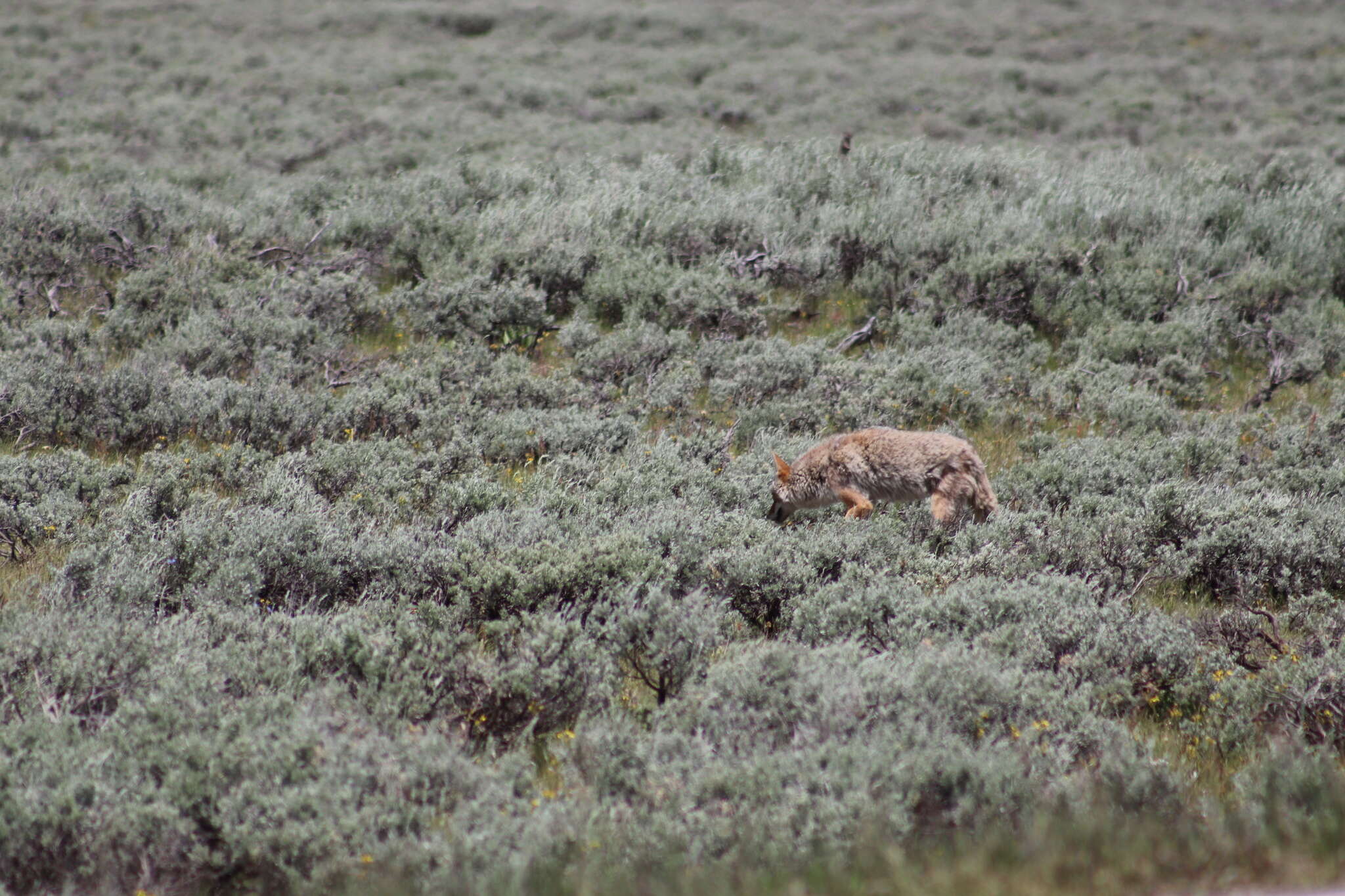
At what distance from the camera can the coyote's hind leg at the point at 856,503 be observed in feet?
22.1

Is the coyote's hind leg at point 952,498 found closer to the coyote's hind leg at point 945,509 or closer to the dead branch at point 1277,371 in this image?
the coyote's hind leg at point 945,509

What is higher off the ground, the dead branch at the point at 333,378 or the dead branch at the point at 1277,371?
the dead branch at the point at 333,378

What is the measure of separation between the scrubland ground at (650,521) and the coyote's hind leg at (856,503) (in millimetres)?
241

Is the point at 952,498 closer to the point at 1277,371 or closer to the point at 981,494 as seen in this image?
the point at 981,494

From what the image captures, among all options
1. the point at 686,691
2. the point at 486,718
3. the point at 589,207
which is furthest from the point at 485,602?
the point at 589,207

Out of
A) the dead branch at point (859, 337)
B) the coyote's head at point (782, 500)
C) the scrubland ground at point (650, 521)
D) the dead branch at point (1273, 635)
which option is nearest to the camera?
the scrubland ground at point (650, 521)

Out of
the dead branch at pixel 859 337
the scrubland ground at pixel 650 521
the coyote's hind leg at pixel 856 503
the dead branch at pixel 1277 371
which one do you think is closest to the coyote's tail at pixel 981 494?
the scrubland ground at pixel 650 521

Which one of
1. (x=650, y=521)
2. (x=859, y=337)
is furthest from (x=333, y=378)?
(x=859, y=337)

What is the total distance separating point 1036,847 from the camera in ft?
8.44

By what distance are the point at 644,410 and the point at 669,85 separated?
659 inches

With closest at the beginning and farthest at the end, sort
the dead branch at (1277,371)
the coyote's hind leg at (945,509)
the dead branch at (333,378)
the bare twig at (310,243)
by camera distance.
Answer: the coyote's hind leg at (945,509) < the dead branch at (333,378) < the dead branch at (1277,371) < the bare twig at (310,243)

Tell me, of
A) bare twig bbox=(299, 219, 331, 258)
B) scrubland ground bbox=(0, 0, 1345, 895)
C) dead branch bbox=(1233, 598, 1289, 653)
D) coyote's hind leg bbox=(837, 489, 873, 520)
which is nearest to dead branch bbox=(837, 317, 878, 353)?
scrubland ground bbox=(0, 0, 1345, 895)

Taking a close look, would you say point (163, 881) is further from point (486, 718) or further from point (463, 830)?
point (486, 718)

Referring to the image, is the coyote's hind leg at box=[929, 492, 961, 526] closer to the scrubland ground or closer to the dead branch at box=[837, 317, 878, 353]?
the scrubland ground
